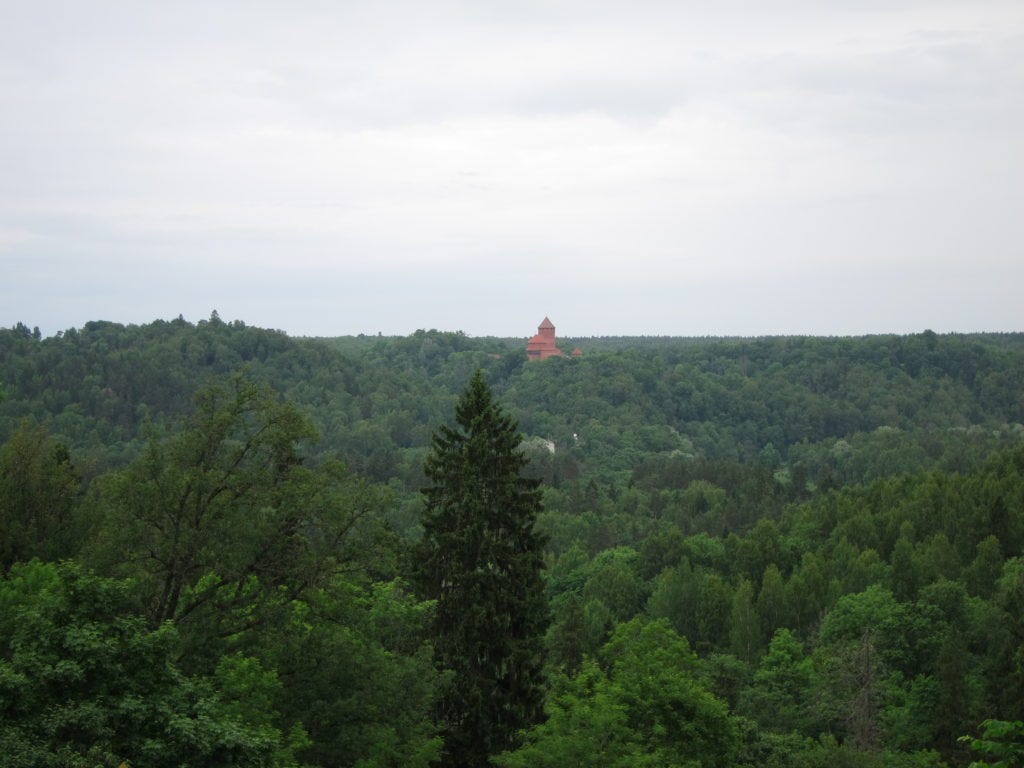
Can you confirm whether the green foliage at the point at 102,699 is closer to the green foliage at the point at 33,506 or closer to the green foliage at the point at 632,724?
the green foliage at the point at 632,724

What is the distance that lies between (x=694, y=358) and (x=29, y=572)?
178797mm

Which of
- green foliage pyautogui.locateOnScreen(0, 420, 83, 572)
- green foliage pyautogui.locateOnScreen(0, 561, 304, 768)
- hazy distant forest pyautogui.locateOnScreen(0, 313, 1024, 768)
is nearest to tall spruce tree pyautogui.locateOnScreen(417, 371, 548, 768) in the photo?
hazy distant forest pyautogui.locateOnScreen(0, 313, 1024, 768)

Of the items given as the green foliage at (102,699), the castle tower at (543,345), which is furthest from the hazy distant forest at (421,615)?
the castle tower at (543,345)

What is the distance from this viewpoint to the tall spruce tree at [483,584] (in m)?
22.6

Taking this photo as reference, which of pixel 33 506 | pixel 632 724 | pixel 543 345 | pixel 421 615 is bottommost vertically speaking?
pixel 632 724

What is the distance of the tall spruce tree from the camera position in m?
22.6

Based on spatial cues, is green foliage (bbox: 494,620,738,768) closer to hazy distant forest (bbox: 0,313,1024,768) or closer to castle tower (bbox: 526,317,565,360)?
hazy distant forest (bbox: 0,313,1024,768)

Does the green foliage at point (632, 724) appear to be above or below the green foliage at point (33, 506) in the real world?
below

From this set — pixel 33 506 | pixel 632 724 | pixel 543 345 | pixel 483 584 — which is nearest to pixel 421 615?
pixel 483 584

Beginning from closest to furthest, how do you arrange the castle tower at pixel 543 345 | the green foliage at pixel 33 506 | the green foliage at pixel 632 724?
the green foliage at pixel 632 724, the green foliage at pixel 33 506, the castle tower at pixel 543 345

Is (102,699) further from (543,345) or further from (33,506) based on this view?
(543,345)

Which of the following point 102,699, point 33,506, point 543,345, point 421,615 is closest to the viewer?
point 102,699

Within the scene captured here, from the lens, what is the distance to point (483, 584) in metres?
23.0

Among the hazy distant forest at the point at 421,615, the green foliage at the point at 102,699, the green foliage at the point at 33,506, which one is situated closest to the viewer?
the green foliage at the point at 102,699
